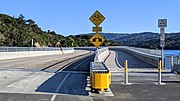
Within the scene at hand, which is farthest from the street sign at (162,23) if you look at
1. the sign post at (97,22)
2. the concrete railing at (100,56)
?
the sign post at (97,22)

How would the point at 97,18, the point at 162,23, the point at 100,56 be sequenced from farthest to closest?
1. the point at 100,56
2. the point at 162,23
3. the point at 97,18

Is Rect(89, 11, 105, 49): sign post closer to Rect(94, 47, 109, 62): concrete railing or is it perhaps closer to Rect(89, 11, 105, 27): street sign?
Rect(89, 11, 105, 27): street sign

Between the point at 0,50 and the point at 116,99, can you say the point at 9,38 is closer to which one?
the point at 0,50

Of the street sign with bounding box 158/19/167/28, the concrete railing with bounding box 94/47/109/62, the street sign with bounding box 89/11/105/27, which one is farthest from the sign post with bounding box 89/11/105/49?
the street sign with bounding box 158/19/167/28

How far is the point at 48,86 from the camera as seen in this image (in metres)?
14.7

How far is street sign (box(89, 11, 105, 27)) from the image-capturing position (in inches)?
722

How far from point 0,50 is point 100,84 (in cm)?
2978

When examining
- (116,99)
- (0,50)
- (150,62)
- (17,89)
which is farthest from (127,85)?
(0,50)

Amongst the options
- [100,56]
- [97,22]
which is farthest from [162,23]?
[100,56]

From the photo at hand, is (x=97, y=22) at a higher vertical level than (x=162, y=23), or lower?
lower

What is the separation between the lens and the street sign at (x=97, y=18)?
1833 cm

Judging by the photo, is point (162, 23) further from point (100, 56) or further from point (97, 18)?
point (100, 56)

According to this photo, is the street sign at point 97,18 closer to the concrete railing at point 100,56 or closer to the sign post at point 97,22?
the sign post at point 97,22

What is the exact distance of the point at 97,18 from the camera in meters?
18.4
